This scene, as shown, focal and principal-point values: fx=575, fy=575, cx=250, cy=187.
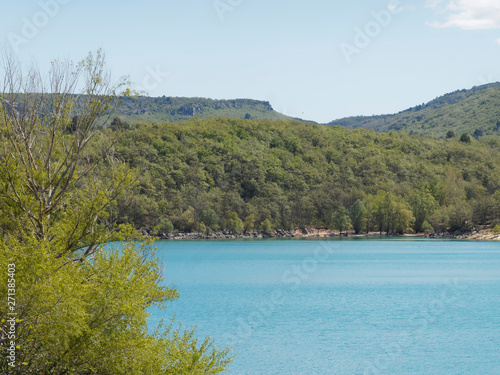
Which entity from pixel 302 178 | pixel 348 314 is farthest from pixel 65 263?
pixel 302 178

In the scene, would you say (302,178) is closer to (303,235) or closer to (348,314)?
(303,235)

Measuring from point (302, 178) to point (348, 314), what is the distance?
99.8 m

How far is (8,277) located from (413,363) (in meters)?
15.7

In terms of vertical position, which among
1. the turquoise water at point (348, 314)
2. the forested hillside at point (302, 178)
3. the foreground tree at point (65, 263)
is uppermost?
the forested hillside at point (302, 178)

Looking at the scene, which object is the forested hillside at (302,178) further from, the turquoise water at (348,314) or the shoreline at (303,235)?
the turquoise water at (348,314)

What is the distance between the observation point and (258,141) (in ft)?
476

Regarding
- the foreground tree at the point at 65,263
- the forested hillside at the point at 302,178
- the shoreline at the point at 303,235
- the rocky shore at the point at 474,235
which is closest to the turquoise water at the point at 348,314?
the foreground tree at the point at 65,263

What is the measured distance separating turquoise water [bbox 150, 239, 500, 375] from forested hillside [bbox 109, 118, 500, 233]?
162 feet

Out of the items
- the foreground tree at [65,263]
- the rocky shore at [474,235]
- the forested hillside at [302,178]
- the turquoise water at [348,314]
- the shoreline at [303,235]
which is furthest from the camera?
the forested hillside at [302,178]

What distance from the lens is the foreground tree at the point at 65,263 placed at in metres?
9.83

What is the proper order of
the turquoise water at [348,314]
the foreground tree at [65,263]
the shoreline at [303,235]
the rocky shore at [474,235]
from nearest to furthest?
1. the foreground tree at [65,263]
2. the turquoise water at [348,314]
3. the rocky shore at [474,235]
4. the shoreline at [303,235]

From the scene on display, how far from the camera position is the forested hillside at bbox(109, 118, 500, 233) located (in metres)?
107

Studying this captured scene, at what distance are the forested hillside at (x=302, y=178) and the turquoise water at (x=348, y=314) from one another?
4927 cm

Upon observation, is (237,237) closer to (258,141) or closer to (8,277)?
(258,141)
